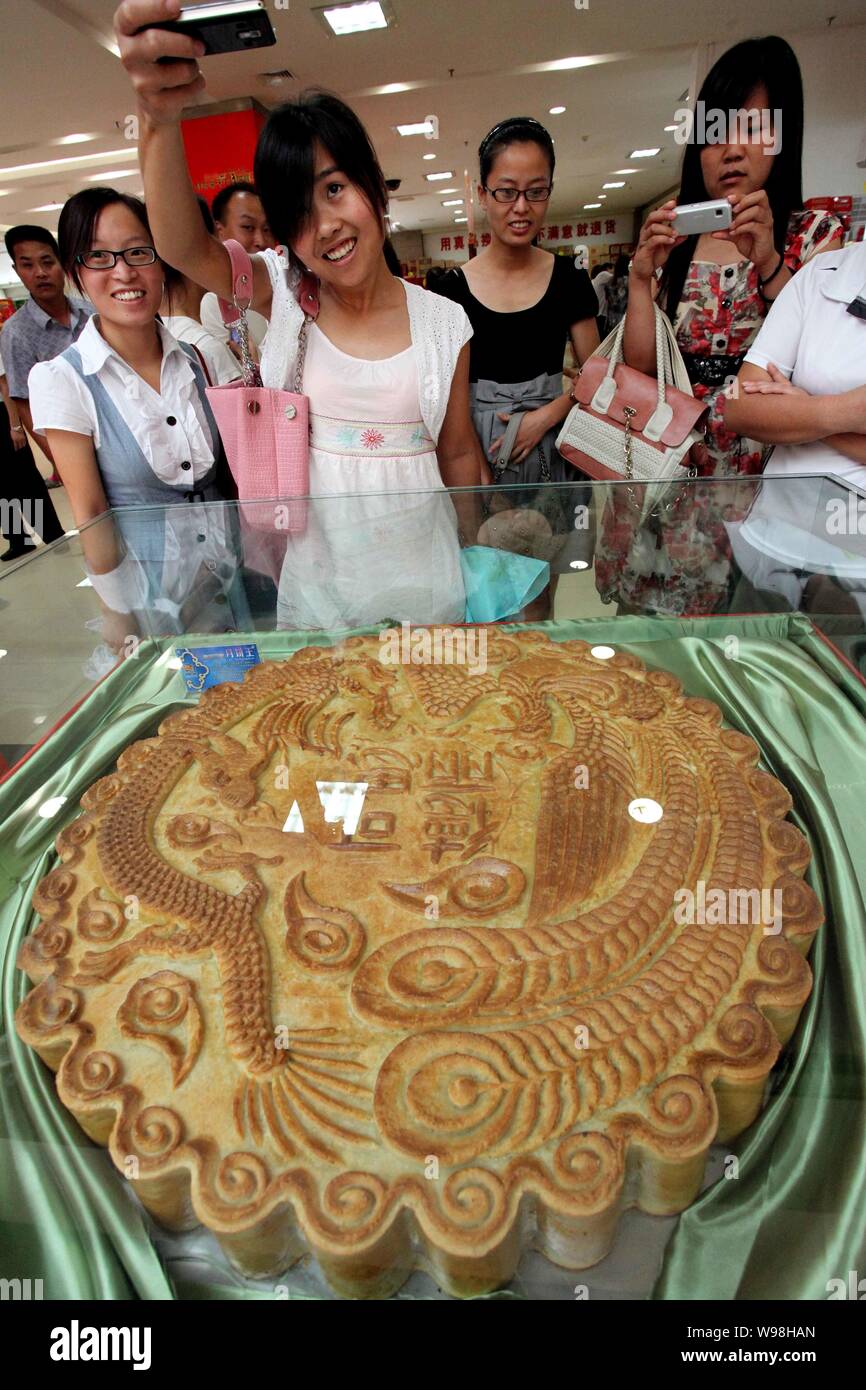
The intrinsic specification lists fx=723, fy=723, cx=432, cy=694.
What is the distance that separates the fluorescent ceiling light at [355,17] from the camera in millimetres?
4492

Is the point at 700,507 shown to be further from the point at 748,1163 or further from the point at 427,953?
the point at 748,1163

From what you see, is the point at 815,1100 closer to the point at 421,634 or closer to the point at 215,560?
the point at 421,634

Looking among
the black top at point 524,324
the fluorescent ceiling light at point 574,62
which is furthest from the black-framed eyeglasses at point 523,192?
the fluorescent ceiling light at point 574,62

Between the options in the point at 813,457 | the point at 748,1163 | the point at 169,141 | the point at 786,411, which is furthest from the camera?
the point at 813,457

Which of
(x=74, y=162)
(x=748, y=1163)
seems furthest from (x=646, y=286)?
(x=74, y=162)

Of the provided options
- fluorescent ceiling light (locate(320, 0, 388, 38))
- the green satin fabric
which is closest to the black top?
the green satin fabric

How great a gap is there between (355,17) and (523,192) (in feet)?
12.7

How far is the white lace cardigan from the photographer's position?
183 cm

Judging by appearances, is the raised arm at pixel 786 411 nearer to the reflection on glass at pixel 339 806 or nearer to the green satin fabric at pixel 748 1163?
the green satin fabric at pixel 748 1163

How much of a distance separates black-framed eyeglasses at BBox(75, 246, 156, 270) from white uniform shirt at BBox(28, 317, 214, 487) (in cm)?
17

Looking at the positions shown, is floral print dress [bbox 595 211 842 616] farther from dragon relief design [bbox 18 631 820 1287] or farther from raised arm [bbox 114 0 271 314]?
raised arm [bbox 114 0 271 314]

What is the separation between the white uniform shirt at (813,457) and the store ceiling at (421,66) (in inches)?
147

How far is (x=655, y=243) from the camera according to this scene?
2051 millimetres
